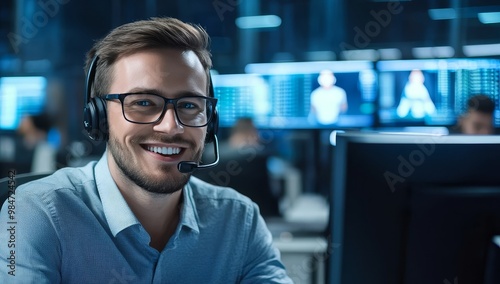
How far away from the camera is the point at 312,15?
4.30 m

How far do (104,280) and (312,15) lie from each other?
358 cm

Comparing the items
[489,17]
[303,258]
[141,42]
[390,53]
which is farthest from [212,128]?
[489,17]

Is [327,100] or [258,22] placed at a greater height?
[258,22]

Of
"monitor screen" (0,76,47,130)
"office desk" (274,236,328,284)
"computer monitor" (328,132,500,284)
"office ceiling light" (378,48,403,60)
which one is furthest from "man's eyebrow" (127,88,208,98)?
"monitor screen" (0,76,47,130)

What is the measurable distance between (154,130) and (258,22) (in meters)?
3.41

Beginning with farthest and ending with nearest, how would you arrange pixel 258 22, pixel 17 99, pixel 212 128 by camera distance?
pixel 258 22 → pixel 17 99 → pixel 212 128

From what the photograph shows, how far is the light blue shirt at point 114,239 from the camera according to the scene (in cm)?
100

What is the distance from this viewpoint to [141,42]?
1117mm

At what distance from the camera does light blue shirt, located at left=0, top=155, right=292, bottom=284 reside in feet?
3.28

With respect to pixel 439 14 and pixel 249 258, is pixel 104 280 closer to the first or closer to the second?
pixel 249 258

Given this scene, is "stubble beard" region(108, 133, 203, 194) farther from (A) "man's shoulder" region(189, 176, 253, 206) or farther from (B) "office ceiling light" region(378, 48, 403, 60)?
(B) "office ceiling light" region(378, 48, 403, 60)

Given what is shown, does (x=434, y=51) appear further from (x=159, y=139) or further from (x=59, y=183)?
(x=59, y=183)

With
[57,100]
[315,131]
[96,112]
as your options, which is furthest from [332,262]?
[57,100]

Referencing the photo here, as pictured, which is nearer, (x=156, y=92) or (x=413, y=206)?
(x=413, y=206)
